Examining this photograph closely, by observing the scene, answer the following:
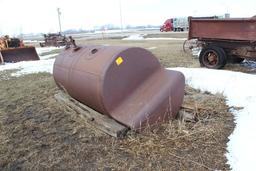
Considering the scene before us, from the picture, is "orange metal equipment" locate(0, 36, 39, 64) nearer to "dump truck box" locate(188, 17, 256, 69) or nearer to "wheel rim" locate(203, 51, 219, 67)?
"dump truck box" locate(188, 17, 256, 69)

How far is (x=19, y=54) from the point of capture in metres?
13.1

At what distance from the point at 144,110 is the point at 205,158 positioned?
97 cm

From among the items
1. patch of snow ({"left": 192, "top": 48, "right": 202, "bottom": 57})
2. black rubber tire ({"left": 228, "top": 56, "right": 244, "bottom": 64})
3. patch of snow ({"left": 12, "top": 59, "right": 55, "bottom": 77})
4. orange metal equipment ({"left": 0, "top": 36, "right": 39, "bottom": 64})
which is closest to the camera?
black rubber tire ({"left": 228, "top": 56, "right": 244, "bottom": 64})

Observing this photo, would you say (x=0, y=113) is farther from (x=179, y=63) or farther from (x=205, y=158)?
(x=179, y=63)

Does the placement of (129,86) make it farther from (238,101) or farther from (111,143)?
(238,101)

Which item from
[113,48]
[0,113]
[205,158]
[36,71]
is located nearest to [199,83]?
[113,48]

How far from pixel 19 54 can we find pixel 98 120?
32.3 ft

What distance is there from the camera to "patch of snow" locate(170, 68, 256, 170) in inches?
132

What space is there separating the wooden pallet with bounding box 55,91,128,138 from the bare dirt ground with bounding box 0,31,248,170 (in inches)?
3.2

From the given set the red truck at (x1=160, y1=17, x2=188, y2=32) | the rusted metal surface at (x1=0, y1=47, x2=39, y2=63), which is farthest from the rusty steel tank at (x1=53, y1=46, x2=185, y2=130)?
the red truck at (x1=160, y1=17, x2=188, y2=32)

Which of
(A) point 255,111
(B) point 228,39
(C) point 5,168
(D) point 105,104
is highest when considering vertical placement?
(B) point 228,39

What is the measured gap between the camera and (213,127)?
163 inches

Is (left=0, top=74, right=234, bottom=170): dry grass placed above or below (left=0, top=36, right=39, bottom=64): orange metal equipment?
below

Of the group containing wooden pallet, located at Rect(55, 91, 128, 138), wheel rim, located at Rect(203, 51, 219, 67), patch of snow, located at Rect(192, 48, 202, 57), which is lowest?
wooden pallet, located at Rect(55, 91, 128, 138)
